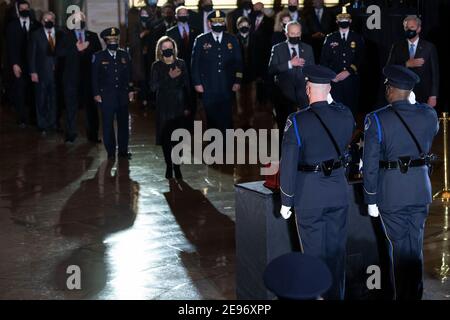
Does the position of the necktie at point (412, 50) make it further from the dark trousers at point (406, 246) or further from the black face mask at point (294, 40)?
the dark trousers at point (406, 246)

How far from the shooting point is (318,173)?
7.05m

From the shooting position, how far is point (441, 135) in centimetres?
1529

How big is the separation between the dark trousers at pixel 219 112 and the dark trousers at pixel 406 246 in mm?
7291

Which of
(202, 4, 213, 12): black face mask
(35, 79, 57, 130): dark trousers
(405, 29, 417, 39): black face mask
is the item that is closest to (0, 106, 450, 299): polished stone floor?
Answer: (35, 79, 57, 130): dark trousers

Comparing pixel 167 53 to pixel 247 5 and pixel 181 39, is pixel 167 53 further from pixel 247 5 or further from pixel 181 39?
pixel 247 5

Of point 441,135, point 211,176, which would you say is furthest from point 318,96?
point 441,135

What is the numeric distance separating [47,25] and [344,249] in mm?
9561

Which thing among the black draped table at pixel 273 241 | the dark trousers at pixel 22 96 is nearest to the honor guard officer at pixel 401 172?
the black draped table at pixel 273 241

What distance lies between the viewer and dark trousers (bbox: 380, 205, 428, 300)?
23.5 feet

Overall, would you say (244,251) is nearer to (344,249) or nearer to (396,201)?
(344,249)

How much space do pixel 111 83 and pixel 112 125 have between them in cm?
62

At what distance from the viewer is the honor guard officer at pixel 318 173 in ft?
22.9

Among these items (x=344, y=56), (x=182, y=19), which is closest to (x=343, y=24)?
(x=344, y=56)

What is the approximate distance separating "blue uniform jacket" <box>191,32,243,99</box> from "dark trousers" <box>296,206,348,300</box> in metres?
→ 7.30
